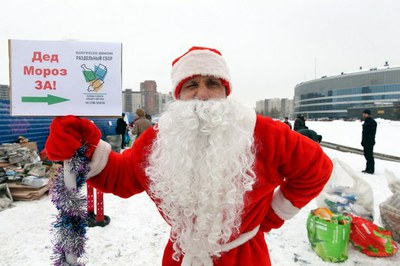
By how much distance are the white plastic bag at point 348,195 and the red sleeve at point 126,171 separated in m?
2.83

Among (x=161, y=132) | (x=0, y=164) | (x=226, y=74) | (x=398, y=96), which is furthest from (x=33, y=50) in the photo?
(x=398, y=96)

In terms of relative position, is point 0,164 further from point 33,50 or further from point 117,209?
point 33,50

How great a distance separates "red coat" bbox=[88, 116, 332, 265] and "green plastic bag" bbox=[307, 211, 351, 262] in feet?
4.91

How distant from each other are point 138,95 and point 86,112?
186 feet

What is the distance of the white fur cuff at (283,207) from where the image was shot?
1440 millimetres

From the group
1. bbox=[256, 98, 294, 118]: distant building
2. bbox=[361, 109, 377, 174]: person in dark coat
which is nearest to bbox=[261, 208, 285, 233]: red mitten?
bbox=[361, 109, 377, 174]: person in dark coat

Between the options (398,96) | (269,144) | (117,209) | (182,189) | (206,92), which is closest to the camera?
(182,189)

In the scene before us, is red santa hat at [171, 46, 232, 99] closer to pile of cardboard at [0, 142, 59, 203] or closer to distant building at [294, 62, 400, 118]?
pile of cardboard at [0, 142, 59, 203]

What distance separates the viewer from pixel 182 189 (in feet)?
3.75

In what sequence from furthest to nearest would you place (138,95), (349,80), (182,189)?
(349,80) → (138,95) → (182,189)

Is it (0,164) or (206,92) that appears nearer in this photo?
(206,92)

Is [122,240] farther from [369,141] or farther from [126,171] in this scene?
[369,141]

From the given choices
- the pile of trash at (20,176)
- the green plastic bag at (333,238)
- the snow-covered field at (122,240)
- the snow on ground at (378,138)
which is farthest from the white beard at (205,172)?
the snow on ground at (378,138)

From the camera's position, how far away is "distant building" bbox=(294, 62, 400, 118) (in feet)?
222
